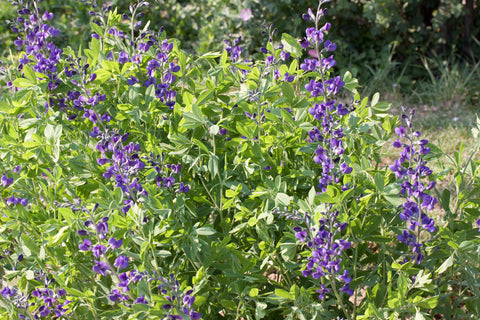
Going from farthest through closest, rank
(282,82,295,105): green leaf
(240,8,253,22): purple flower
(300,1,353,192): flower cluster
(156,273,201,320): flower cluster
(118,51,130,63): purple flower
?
(240,8,253,22): purple flower
(118,51,130,63): purple flower
(282,82,295,105): green leaf
(300,1,353,192): flower cluster
(156,273,201,320): flower cluster

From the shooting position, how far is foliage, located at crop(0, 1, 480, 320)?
168 centimetres

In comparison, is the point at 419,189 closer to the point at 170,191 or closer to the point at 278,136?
the point at 278,136

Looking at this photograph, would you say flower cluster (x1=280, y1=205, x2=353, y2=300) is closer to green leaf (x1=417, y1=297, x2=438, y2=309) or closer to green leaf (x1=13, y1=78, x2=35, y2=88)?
green leaf (x1=417, y1=297, x2=438, y2=309)

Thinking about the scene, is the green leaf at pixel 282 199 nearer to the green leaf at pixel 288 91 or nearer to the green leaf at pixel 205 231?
the green leaf at pixel 205 231

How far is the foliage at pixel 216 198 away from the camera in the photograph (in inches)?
66.3

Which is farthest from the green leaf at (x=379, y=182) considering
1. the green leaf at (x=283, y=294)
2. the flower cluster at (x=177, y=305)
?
the flower cluster at (x=177, y=305)

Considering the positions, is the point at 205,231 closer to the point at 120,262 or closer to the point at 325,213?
the point at 120,262

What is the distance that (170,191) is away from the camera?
1910mm

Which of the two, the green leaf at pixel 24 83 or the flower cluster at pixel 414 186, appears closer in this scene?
the flower cluster at pixel 414 186

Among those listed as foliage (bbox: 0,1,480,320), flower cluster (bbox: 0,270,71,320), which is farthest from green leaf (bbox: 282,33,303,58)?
flower cluster (bbox: 0,270,71,320)

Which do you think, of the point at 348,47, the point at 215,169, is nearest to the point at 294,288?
the point at 215,169

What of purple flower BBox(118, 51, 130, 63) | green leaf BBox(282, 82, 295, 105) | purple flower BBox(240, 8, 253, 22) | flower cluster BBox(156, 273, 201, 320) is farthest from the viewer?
purple flower BBox(240, 8, 253, 22)

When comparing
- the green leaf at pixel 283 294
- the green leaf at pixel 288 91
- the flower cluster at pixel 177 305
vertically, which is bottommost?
the green leaf at pixel 283 294

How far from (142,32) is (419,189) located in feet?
4.22
